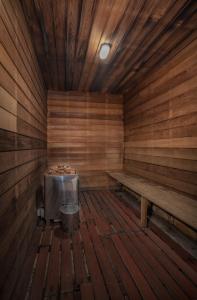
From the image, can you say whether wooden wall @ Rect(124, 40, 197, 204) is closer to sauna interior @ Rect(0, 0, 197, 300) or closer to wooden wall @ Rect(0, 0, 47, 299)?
sauna interior @ Rect(0, 0, 197, 300)

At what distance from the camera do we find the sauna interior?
150cm

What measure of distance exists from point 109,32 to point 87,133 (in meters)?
2.80

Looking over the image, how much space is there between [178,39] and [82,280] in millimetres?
3304

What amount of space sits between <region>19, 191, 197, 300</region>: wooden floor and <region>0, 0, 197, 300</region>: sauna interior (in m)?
0.01

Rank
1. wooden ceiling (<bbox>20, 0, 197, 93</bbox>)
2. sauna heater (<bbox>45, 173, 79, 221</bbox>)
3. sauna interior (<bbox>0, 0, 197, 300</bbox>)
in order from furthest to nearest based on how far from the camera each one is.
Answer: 1. sauna heater (<bbox>45, 173, 79, 221</bbox>)
2. wooden ceiling (<bbox>20, 0, 197, 93</bbox>)
3. sauna interior (<bbox>0, 0, 197, 300</bbox>)

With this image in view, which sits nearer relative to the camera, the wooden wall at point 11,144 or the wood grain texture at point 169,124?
the wooden wall at point 11,144

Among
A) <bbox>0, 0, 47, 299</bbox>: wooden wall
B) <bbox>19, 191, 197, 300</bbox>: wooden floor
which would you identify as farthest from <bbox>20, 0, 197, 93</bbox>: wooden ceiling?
<bbox>19, 191, 197, 300</bbox>: wooden floor

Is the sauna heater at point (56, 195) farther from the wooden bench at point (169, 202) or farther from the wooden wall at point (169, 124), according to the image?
Result: the wooden wall at point (169, 124)

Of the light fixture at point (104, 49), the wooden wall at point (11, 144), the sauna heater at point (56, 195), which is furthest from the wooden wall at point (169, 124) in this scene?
the wooden wall at point (11, 144)

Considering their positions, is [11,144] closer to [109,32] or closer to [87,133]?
[109,32]

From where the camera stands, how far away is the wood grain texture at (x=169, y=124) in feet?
7.58

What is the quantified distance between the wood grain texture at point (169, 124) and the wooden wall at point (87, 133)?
893mm

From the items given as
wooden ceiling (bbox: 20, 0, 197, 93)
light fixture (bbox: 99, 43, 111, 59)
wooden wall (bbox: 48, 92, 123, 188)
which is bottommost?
wooden wall (bbox: 48, 92, 123, 188)

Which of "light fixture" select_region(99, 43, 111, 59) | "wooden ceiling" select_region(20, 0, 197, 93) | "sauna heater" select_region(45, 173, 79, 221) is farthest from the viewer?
"sauna heater" select_region(45, 173, 79, 221)
